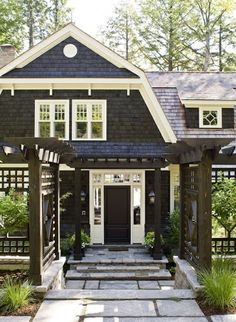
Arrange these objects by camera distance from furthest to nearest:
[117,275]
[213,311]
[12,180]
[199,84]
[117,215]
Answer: [199,84]
[117,215]
[12,180]
[117,275]
[213,311]

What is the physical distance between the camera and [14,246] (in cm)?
967

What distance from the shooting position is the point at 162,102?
48.5ft

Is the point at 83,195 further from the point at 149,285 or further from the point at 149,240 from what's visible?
the point at 149,285

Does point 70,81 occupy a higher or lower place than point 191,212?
higher

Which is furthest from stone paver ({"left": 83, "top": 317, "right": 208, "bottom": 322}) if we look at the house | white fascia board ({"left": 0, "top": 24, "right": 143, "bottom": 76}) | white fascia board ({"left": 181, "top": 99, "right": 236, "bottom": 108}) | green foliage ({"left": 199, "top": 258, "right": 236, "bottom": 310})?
white fascia board ({"left": 181, "top": 99, "right": 236, "bottom": 108})

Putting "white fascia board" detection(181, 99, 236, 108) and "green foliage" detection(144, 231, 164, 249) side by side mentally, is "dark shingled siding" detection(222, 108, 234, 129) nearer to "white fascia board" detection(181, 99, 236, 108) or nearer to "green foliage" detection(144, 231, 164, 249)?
"white fascia board" detection(181, 99, 236, 108)

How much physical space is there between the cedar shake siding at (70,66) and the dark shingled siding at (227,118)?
3.57m

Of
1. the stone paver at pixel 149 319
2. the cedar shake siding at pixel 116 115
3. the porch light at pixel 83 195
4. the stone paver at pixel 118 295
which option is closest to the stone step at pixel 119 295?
the stone paver at pixel 118 295

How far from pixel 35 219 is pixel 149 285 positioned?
481cm

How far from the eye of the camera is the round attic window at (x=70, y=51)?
539 inches

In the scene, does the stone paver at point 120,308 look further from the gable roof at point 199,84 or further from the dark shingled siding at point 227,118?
the gable roof at point 199,84

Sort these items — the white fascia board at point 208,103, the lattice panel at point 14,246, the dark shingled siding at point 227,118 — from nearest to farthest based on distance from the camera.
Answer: the lattice panel at point 14,246 → the white fascia board at point 208,103 → the dark shingled siding at point 227,118

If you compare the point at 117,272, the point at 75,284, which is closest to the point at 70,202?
the point at 117,272

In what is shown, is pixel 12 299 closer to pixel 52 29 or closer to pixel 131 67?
pixel 131 67
